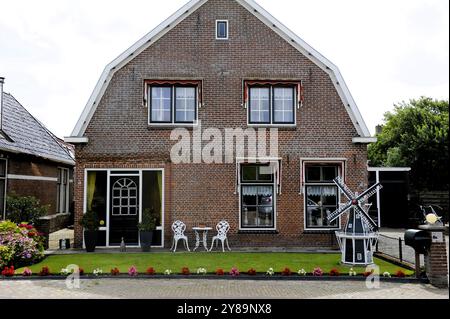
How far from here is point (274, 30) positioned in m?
16.0

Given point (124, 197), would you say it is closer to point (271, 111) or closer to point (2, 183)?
point (2, 183)

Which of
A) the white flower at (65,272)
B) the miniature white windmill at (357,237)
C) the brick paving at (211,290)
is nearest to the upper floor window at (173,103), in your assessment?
the miniature white windmill at (357,237)

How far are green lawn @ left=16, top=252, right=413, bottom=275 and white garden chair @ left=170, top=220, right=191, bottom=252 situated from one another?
645 millimetres

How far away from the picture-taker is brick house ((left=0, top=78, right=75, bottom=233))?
16.9m

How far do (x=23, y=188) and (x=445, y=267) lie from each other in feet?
48.9

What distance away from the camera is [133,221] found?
51.1 ft

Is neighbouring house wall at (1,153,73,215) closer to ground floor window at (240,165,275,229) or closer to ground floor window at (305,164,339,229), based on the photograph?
ground floor window at (240,165,275,229)

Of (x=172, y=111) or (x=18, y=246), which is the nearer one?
(x=18, y=246)

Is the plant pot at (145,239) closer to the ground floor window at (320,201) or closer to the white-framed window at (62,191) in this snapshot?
the ground floor window at (320,201)

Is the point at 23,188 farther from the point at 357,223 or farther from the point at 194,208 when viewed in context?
the point at 357,223

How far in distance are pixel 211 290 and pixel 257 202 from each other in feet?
21.3

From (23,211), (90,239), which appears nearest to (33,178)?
(23,211)

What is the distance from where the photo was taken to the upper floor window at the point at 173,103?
1581cm
